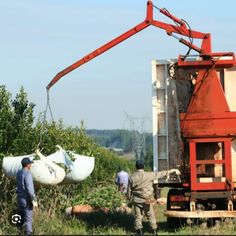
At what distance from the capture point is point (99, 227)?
51.9 feet

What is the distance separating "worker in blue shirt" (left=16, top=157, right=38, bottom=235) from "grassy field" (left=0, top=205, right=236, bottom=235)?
12.6 inches

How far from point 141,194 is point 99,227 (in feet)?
4.54

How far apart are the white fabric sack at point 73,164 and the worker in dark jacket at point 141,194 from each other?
990mm

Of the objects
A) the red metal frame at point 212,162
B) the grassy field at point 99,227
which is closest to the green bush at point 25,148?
the grassy field at point 99,227

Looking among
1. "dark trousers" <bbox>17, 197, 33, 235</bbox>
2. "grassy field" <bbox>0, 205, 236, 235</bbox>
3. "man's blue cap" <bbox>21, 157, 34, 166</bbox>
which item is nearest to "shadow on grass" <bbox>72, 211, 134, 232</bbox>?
"grassy field" <bbox>0, 205, 236, 235</bbox>

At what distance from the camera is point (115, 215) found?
58.4 feet

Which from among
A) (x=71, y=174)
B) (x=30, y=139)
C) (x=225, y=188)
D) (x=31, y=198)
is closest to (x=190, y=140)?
(x=225, y=188)

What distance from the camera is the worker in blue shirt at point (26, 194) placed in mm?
13875

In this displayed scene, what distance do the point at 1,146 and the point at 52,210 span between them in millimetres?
2175

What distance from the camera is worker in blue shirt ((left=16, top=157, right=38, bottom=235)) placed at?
13875 mm

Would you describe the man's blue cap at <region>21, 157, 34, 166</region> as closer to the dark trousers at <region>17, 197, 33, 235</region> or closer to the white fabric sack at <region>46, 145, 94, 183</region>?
the dark trousers at <region>17, 197, 33, 235</region>

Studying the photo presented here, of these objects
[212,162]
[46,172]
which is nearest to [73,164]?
[46,172]

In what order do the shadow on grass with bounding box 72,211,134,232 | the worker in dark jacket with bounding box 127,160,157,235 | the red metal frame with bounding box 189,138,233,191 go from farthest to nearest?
the shadow on grass with bounding box 72,211,134,232 → the red metal frame with bounding box 189,138,233,191 → the worker in dark jacket with bounding box 127,160,157,235

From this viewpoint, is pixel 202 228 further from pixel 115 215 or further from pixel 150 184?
pixel 115 215
